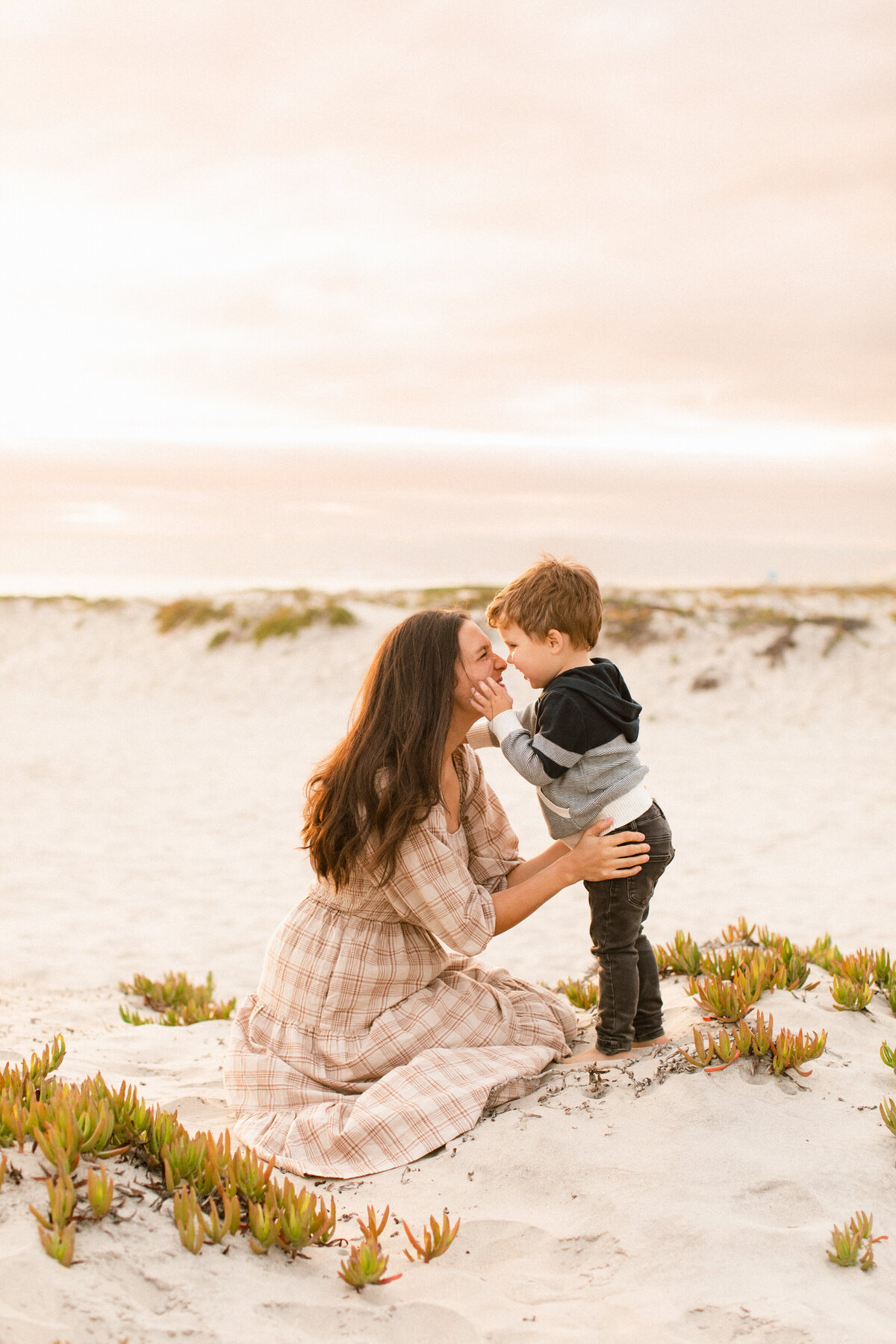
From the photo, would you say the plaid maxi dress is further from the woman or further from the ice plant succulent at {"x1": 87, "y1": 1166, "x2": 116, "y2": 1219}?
the ice plant succulent at {"x1": 87, "y1": 1166, "x2": 116, "y2": 1219}

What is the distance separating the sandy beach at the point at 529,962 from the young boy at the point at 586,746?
0.40m

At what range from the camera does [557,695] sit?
3619 millimetres

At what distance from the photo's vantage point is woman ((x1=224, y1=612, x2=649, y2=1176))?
345 centimetres

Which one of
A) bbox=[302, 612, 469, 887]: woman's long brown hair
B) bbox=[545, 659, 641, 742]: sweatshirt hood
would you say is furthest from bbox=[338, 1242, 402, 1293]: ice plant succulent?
bbox=[545, 659, 641, 742]: sweatshirt hood

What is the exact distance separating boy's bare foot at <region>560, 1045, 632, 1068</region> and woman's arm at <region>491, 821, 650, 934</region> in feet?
1.98

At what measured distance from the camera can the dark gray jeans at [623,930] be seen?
12.4ft

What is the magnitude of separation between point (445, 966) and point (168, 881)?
516 cm

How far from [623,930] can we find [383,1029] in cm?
99

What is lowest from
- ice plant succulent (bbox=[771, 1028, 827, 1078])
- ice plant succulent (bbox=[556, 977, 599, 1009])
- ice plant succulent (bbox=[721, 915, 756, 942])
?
ice plant succulent (bbox=[556, 977, 599, 1009])

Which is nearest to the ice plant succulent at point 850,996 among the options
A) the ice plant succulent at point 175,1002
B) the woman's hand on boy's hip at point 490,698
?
the woman's hand on boy's hip at point 490,698

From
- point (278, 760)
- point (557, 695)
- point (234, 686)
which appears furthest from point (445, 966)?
point (234, 686)

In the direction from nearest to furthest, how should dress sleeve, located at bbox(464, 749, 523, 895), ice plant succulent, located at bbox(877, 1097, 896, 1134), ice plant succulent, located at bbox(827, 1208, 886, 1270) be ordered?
ice plant succulent, located at bbox(827, 1208, 886, 1270) < ice plant succulent, located at bbox(877, 1097, 896, 1134) < dress sleeve, located at bbox(464, 749, 523, 895)

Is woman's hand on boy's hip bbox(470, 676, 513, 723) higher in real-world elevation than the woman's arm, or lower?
higher

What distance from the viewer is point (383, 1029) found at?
3.70m
